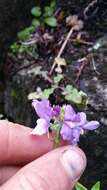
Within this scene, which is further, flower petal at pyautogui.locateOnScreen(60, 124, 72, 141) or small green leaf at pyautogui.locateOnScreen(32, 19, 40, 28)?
small green leaf at pyautogui.locateOnScreen(32, 19, 40, 28)

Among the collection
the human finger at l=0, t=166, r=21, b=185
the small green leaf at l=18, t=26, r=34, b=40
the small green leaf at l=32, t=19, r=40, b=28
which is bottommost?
the human finger at l=0, t=166, r=21, b=185

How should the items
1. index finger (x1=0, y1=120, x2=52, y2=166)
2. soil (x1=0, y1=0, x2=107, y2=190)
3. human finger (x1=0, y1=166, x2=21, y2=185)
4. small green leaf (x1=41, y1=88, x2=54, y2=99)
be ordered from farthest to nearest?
small green leaf (x1=41, y1=88, x2=54, y2=99)
soil (x1=0, y1=0, x2=107, y2=190)
human finger (x1=0, y1=166, x2=21, y2=185)
index finger (x1=0, y1=120, x2=52, y2=166)

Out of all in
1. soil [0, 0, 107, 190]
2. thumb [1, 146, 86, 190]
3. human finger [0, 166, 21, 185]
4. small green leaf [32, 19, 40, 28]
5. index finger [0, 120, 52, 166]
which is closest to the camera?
thumb [1, 146, 86, 190]

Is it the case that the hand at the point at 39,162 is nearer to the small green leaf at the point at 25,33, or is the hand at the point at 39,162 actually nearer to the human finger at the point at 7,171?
the human finger at the point at 7,171

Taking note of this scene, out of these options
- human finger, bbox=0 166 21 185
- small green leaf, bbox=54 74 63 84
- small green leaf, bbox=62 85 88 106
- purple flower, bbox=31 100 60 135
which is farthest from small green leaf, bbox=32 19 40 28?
purple flower, bbox=31 100 60 135

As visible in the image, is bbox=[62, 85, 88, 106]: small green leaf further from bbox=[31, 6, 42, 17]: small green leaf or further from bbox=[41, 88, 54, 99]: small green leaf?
bbox=[31, 6, 42, 17]: small green leaf

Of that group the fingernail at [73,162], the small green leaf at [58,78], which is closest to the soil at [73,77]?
the small green leaf at [58,78]
